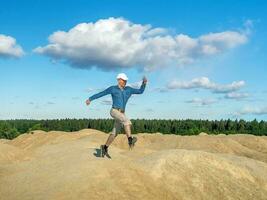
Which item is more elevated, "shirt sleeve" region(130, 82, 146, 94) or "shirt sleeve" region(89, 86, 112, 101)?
"shirt sleeve" region(130, 82, 146, 94)

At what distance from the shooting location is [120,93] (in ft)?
57.9

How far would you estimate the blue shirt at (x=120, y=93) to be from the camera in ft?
57.9

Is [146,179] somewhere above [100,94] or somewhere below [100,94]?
below

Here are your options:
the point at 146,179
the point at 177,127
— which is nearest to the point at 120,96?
the point at 146,179

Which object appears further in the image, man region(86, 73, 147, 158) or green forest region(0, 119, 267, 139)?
green forest region(0, 119, 267, 139)

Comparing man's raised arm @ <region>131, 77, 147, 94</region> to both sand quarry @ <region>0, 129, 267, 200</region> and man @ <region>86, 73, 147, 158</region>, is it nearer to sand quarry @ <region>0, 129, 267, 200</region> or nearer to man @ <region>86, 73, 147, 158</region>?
man @ <region>86, 73, 147, 158</region>

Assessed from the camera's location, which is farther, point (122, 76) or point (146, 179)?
point (122, 76)

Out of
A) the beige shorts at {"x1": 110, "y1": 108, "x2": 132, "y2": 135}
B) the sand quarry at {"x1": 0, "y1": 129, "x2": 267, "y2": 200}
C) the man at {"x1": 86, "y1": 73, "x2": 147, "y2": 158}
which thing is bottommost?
the sand quarry at {"x1": 0, "y1": 129, "x2": 267, "y2": 200}

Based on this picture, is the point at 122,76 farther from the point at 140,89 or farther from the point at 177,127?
the point at 177,127

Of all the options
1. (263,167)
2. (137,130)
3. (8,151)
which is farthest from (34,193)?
(137,130)

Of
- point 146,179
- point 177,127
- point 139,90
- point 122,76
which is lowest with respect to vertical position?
point 146,179

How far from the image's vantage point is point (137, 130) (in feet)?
414

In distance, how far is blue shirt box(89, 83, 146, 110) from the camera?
17641 mm

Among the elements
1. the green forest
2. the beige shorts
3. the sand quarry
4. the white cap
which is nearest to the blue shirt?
the beige shorts
